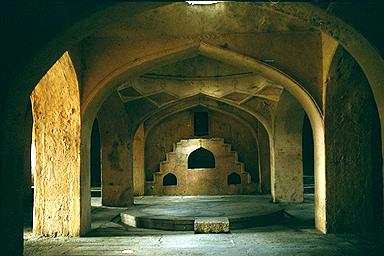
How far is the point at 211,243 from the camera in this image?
23.2ft

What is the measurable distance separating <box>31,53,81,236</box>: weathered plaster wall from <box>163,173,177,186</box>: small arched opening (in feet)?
29.0

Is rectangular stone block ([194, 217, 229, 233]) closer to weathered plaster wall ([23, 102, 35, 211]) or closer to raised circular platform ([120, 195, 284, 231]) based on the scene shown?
raised circular platform ([120, 195, 284, 231])

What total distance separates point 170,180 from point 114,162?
4.74m

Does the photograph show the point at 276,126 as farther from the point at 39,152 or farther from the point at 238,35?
the point at 39,152

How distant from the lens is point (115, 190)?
12148 millimetres

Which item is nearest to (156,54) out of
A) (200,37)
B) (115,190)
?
(200,37)

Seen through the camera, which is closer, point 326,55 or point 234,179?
point 326,55

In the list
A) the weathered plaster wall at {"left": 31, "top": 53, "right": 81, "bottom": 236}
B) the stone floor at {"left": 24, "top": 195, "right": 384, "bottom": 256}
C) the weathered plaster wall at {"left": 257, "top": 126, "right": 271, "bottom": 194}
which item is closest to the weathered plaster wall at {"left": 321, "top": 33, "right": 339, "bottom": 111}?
the stone floor at {"left": 24, "top": 195, "right": 384, "bottom": 256}

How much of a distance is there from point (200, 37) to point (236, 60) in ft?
2.75

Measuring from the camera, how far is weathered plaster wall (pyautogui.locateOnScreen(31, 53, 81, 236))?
297 inches

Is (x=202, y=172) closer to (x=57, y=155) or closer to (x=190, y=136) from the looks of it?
Answer: (x=190, y=136)

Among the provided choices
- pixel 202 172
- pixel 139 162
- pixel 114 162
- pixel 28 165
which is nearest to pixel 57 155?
pixel 114 162

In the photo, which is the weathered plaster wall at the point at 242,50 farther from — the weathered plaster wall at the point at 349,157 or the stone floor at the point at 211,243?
the stone floor at the point at 211,243

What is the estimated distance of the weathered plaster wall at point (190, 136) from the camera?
640 inches
